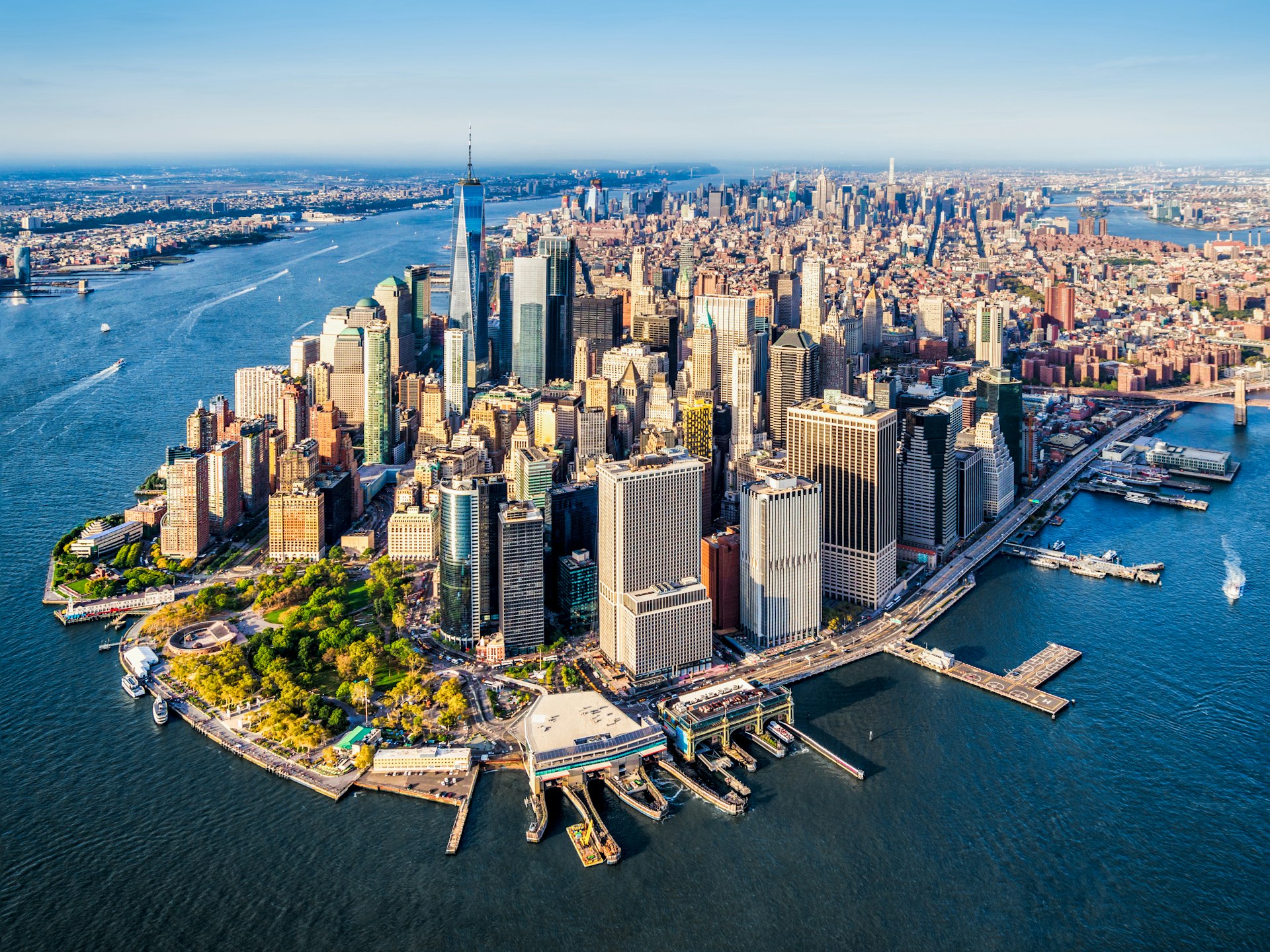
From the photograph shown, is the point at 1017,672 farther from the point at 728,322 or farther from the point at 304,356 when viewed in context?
the point at 304,356

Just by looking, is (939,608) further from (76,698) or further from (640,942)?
(76,698)

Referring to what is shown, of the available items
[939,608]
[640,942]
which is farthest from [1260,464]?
[640,942]

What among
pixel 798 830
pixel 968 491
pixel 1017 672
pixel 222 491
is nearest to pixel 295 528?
pixel 222 491

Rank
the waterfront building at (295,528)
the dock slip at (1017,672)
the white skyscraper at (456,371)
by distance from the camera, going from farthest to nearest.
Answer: the white skyscraper at (456,371), the waterfront building at (295,528), the dock slip at (1017,672)

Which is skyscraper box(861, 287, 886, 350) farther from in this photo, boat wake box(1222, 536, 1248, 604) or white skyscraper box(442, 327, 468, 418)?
boat wake box(1222, 536, 1248, 604)

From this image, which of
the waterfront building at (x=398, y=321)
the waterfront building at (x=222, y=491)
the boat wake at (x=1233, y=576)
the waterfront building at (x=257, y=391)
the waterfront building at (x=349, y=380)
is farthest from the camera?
the waterfront building at (x=398, y=321)

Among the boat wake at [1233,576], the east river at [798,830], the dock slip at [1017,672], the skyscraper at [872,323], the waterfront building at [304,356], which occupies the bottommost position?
the east river at [798,830]

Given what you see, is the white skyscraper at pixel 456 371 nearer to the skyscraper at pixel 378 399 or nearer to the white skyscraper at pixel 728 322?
the skyscraper at pixel 378 399

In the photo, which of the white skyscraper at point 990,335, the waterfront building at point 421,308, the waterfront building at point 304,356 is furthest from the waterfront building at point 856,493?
the waterfront building at point 421,308
